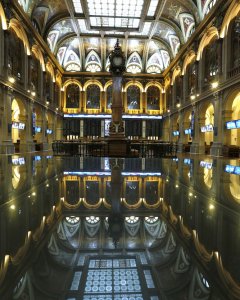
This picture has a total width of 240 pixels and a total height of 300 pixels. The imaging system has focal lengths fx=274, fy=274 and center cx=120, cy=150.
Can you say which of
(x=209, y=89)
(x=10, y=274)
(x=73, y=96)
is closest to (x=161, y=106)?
(x=73, y=96)

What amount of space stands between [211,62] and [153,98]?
17936 millimetres

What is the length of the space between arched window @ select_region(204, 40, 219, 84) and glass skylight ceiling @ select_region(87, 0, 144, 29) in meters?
9.09

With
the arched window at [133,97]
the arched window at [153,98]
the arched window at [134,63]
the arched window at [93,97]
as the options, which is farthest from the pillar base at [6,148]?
the arched window at [134,63]

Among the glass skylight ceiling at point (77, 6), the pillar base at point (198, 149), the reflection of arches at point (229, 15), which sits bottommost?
the pillar base at point (198, 149)

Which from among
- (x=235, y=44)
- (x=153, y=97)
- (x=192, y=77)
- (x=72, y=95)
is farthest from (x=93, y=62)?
(x=235, y=44)

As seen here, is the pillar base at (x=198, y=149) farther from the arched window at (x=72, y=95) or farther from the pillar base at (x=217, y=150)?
the arched window at (x=72, y=95)

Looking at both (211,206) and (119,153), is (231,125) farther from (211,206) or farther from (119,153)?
(211,206)

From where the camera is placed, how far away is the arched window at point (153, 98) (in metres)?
38.1

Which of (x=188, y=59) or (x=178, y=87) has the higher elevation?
(x=188, y=59)

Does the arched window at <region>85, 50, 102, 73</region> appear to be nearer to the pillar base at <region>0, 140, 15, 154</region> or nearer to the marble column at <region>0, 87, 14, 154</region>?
the marble column at <region>0, 87, 14, 154</region>

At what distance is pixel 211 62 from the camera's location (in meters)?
20.3

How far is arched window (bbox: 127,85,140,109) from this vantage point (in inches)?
1489

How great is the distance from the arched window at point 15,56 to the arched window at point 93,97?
17612 millimetres

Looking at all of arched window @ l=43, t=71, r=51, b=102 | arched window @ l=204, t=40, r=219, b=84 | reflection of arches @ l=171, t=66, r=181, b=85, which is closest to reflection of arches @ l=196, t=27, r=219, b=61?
arched window @ l=204, t=40, r=219, b=84
